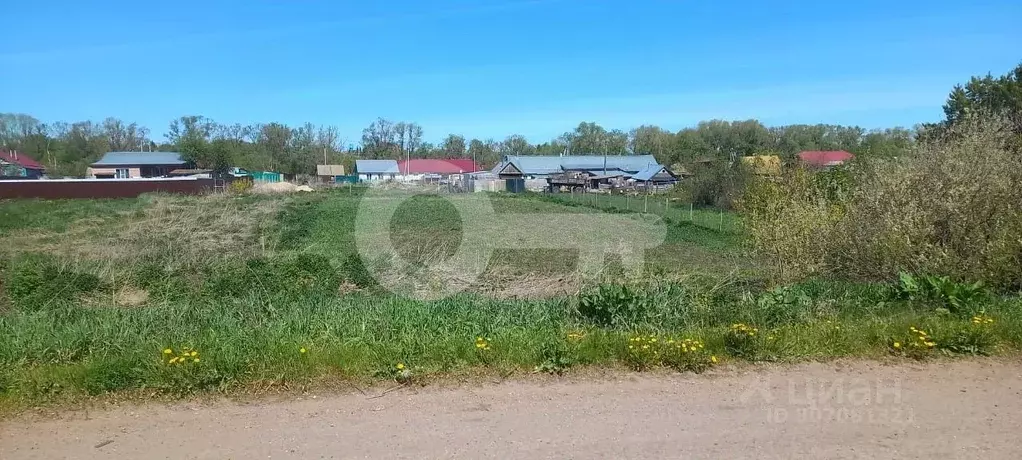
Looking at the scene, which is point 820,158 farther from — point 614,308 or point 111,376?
point 111,376

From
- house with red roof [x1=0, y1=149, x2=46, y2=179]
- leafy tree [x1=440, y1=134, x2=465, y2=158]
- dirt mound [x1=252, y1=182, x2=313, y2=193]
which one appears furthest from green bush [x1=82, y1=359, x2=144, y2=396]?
leafy tree [x1=440, y1=134, x2=465, y2=158]

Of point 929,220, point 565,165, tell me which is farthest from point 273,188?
point 929,220

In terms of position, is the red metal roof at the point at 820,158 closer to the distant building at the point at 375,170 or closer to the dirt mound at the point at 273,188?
the dirt mound at the point at 273,188

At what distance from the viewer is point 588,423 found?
4.27m

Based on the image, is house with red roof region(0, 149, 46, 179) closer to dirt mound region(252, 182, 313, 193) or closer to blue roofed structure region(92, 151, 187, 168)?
blue roofed structure region(92, 151, 187, 168)

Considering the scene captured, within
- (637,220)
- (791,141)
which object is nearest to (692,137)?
(791,141)

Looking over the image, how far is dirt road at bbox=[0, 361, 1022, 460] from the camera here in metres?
3.86

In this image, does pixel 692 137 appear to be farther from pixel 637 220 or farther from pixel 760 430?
pixel 760 430

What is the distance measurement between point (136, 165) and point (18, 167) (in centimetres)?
1289

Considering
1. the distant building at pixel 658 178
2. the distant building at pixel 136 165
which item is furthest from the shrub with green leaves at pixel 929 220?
the distant building at pixel 136 165

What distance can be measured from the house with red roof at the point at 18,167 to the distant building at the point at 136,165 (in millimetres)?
6471

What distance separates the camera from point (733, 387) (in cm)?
499

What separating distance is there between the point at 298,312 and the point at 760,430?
5074mm

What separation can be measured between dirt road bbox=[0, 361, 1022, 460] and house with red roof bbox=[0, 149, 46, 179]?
8515cm
